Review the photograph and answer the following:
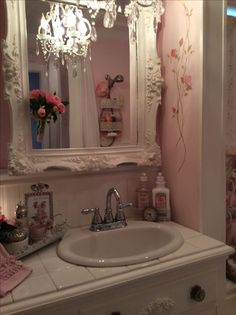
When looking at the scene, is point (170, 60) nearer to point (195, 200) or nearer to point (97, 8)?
point (97, 8)

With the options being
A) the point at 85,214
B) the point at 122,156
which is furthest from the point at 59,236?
the point at 122,156

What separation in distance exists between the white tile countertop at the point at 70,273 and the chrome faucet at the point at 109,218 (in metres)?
0.19

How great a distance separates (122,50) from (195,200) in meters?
0.74

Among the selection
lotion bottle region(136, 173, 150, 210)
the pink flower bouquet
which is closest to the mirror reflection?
the pink flower bouquet

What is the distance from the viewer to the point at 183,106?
1.28 m

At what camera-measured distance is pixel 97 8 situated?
1219 millimetres

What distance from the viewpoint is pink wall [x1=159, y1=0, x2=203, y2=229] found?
1.19 metres

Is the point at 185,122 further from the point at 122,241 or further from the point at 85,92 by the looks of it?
the point at 122,241

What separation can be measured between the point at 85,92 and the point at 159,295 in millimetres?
842

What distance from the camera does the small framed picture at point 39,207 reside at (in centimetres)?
113

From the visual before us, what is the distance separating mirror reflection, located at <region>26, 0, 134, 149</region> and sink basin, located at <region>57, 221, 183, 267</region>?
378 millimetres

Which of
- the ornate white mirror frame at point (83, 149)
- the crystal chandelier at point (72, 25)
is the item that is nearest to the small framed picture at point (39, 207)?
the ornate white mirror frame at point (83, 149)

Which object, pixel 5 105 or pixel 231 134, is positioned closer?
pixel 5 105

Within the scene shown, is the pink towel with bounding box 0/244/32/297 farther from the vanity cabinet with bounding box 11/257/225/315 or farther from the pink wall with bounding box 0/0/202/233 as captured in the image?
the pink wall with bounding box 0/0/202/233
